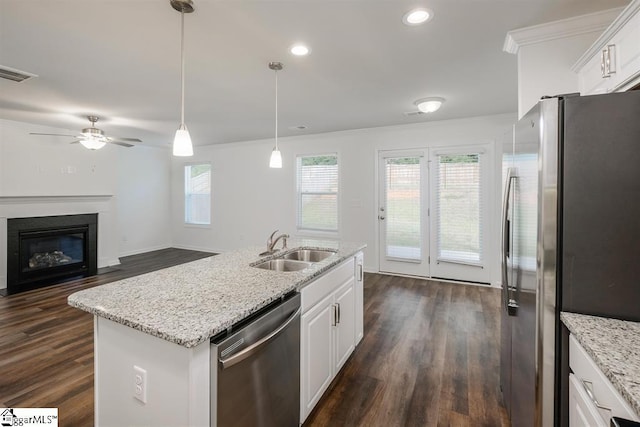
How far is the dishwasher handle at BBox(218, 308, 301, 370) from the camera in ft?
3.68

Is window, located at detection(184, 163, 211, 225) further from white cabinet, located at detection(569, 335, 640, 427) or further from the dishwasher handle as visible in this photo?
white cabinet, located at detection(569, 335, 640, 427)

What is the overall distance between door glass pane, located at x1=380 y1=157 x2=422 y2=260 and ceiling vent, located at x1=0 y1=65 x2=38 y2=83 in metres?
4.54

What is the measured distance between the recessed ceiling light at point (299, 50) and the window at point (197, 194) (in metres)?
5.28

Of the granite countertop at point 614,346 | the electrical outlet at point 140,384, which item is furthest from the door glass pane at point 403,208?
the electrical outlet at point 140,384

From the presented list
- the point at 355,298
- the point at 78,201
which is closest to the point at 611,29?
the point at 355,298

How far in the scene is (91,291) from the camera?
1.50m

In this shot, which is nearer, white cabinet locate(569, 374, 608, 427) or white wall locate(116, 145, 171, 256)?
white cabinet locate(569, 374, 608, 427)

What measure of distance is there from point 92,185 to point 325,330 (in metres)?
5.42

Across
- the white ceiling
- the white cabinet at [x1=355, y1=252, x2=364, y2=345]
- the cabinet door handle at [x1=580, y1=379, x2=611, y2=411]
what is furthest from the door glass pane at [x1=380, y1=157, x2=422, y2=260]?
the cabinet door handle at [x1=580, y1=379, x2=611, y2=411]

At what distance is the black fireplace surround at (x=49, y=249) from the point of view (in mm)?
4270

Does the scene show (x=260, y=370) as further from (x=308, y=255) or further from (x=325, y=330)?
(x=308, y=255)

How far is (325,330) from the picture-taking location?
1.99 metres

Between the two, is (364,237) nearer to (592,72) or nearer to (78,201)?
(592,72)

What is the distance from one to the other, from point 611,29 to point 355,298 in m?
2.31
